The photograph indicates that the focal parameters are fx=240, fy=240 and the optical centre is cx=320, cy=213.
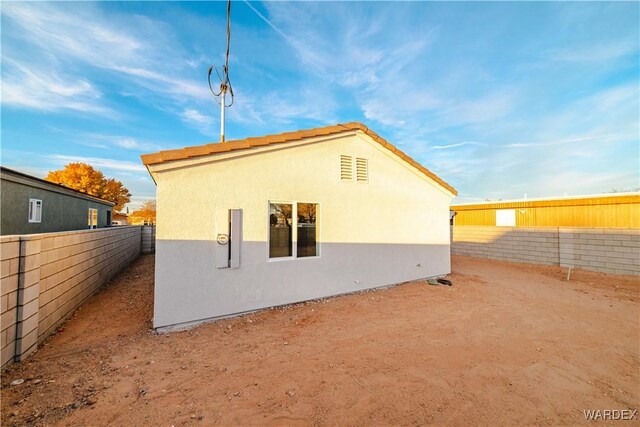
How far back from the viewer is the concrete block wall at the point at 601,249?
954 centimetres

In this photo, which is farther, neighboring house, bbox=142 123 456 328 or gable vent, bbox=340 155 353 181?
gable vent, bbox=340 155 353 181

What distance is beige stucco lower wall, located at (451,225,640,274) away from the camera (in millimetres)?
9711

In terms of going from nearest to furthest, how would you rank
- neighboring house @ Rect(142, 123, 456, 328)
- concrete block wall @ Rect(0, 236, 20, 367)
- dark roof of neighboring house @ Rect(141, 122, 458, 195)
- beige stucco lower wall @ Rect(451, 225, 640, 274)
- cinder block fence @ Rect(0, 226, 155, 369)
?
concrete block wall @ Rect(0, 236, 20, 367), cinder block fence @ Rect(0, 226, 155, 369), dark roof of neighboring house @ Rect(141, 122, 458, 195), neighboring house @ Rect(142, 123, 456, 328), beige stucco lower wall @ Rect(451, 225, 640, 274)

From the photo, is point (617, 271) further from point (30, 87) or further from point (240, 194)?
point (30, 87)

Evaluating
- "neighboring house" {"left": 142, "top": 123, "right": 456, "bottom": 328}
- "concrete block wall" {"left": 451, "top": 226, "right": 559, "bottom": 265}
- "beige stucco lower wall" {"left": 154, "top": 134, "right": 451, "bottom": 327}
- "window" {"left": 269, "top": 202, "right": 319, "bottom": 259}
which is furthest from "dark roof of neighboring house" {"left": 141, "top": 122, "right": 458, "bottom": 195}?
"concrete block wall" {"left": 451, "top": 226, "right": 559, "bottom": 265}

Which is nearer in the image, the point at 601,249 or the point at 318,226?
the point at 318,226

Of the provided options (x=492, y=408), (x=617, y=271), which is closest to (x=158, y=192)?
(x=492, y=408)

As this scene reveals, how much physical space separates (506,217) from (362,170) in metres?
14.5

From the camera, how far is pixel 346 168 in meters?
6.63

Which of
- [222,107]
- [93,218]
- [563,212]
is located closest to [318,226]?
[222,107]

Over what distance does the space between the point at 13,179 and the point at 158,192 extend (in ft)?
30.2

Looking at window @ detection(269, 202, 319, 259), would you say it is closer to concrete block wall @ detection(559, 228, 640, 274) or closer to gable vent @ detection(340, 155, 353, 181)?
gable vent @ detection(340, 155, 353, 181)

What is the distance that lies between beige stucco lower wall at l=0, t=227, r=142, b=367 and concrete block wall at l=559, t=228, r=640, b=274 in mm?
17476

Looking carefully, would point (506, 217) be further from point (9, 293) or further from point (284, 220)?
point (9, 293)
